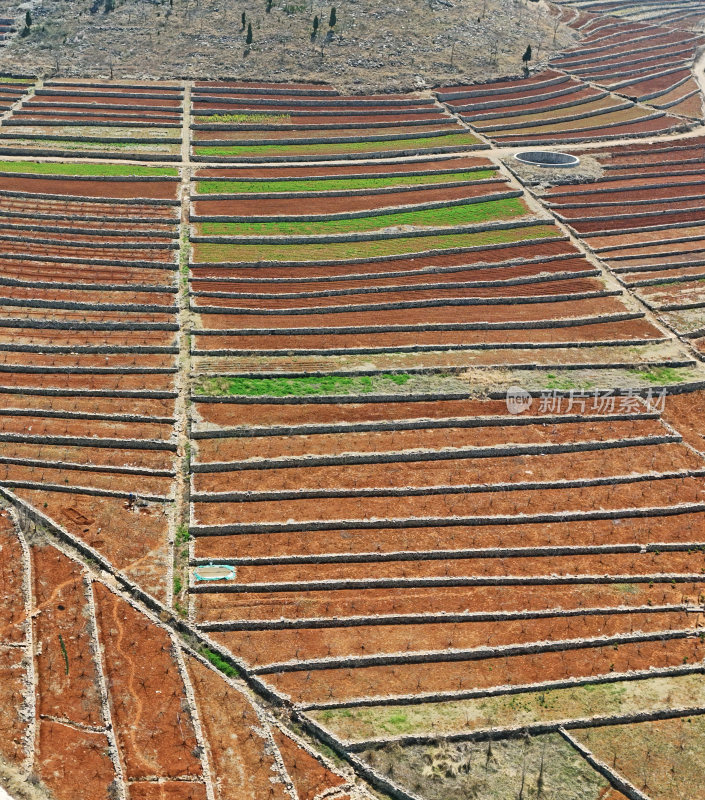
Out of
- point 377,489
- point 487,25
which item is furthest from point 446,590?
point 487,25

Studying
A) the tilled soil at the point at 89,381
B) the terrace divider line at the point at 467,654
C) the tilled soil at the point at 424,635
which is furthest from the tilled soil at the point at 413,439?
the terrace divider line at the point at 467,654

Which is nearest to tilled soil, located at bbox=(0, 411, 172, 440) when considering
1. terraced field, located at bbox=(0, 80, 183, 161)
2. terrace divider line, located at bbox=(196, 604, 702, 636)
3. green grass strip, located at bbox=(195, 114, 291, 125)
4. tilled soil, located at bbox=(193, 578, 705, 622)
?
tilled soil, located at bbox=(193, 578, 705, 622)

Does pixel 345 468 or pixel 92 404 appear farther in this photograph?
pixel 92 404

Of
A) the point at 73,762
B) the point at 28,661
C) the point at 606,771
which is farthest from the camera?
the point at 28,661

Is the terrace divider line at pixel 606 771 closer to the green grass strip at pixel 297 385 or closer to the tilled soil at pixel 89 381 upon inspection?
the green grass strip at pixel 297 385

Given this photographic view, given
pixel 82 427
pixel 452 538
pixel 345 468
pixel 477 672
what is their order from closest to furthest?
pixel 477 672, pixel 452 538, pixel 345 468, pixel 82 427

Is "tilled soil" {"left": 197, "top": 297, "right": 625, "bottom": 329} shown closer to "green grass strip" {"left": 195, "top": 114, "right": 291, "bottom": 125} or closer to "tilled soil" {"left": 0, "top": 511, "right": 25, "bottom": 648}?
"tilled soil" {"left": 0, "top": 511, "right": 25, "bottom": 648}

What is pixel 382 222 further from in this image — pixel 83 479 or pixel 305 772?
pixel 305 772

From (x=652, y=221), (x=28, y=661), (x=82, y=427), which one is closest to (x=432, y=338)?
(x=82, y=427)
